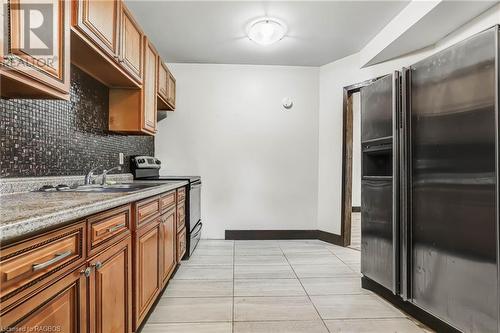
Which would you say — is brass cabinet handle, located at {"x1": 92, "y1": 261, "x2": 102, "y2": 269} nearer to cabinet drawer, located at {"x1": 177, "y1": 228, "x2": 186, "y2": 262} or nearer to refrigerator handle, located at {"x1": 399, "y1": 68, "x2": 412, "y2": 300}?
cabinet drawer, located at {"x1": 177, "y1": 228, "x2": 186, "y2": 262}

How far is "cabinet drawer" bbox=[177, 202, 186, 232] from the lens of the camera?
2.76 m

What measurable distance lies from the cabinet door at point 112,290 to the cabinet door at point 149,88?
4.89ft

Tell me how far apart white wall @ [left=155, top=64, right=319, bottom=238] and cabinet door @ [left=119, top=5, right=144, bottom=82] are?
5.25 ft

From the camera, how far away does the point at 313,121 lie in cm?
411

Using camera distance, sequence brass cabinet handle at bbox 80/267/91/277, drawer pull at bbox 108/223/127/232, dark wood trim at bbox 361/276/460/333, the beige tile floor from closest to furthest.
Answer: brass cabinet handle at bbox 80/267/91/277 → drawer pull at bbox 108/223/127/232 → dark wood trim at bbox 361/276/460/333 → the beige tile floor

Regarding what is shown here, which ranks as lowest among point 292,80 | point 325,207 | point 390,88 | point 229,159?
point 325,207

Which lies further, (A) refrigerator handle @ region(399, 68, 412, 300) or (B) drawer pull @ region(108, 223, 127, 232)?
(A) refrigerator handle @ region(399, 68, 412, 300)

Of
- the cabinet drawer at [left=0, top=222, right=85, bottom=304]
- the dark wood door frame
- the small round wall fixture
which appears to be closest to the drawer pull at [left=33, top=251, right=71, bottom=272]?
the cabinet drawer at [left=0, top=222, right=85, bottom=304]

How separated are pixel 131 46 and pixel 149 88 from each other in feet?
1.72

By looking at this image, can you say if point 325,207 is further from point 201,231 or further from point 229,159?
point 201,231

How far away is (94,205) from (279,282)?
6.37 feet

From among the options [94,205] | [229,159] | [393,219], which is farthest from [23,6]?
[229,159]

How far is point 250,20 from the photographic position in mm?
2840

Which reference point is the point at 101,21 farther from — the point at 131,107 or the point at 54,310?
the point at 54,310
